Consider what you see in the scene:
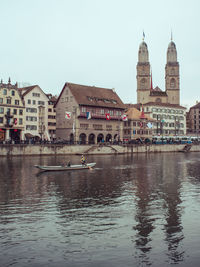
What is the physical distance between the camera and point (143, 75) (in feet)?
561

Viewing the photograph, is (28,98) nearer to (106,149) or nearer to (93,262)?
(106,149)

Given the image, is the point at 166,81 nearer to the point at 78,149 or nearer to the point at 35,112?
the point at 35,112

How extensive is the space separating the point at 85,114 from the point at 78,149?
54.5 feet

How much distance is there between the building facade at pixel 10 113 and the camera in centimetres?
9000

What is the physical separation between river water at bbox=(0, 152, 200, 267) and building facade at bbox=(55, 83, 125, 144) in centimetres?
6939

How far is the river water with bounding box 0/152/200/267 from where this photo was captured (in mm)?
13781

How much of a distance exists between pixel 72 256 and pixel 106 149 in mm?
79576

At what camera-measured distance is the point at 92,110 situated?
104438 mm

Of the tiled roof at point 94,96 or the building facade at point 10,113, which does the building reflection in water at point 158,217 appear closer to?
the building facade at point 10,113

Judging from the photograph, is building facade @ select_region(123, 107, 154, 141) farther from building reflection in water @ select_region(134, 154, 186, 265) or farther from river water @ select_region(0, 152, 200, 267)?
river water @ select_region(0, 152, 200, 267)

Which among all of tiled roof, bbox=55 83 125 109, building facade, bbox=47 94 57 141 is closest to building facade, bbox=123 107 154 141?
tiled roof, bbox=55 83 125 109

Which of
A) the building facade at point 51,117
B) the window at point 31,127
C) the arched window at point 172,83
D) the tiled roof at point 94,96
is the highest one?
the arched window at point 172,83

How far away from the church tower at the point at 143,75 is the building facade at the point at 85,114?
187 ft

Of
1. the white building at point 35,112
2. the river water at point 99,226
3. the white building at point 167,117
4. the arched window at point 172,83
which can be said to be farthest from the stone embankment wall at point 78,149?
Answer: the arched window at point 172,83
